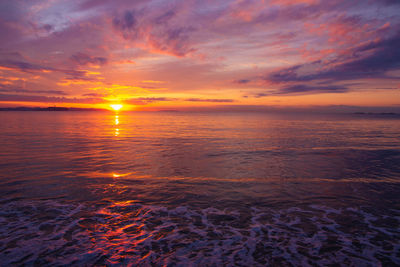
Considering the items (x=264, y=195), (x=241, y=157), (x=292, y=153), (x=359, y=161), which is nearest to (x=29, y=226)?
(x=264, y=195)

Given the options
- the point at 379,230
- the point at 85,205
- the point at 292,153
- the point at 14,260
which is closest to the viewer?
the point at 14,260

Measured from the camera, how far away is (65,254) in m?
5.96

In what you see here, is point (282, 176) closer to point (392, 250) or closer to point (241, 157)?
point (241, 157)

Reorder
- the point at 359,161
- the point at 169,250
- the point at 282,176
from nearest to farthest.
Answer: the point at 169,250 < the point at 282,176 < the point at 359,161

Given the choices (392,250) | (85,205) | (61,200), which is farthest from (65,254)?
(392,250)

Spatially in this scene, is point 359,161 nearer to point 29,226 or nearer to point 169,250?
point 169,250

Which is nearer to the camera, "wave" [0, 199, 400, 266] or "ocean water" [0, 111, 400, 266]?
"wave" [0, 199, 400, 266]

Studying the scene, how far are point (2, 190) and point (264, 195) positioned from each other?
12335 millimetres

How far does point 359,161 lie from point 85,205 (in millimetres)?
19296

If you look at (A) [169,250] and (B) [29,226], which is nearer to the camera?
(A) [169,250]

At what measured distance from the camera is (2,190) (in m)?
10.6

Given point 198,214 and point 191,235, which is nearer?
point 191,235

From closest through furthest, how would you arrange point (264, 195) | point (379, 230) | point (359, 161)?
point (379, 230)
point (264, 195)
point (359, 161)

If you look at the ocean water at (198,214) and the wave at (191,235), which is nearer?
the wave at (191,235)
